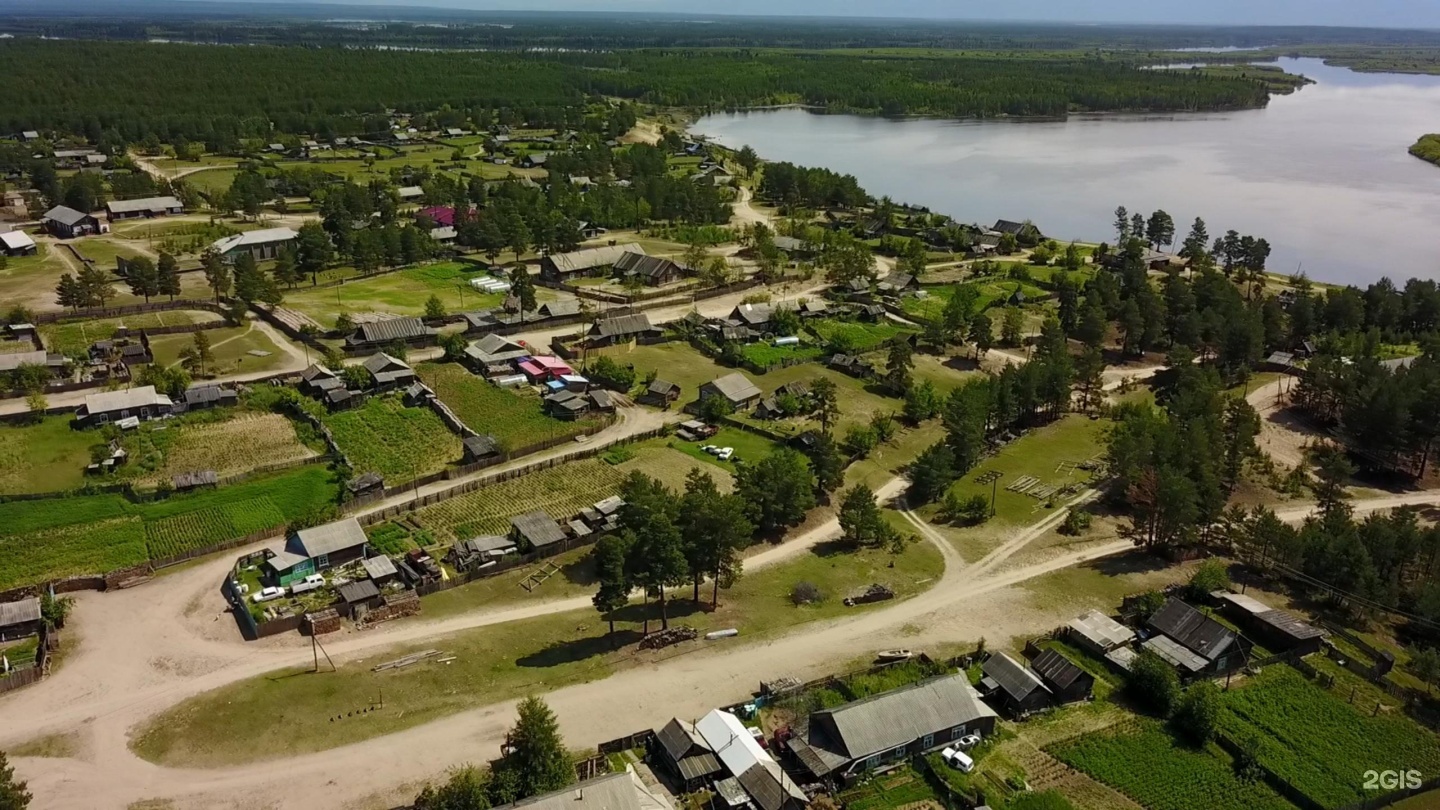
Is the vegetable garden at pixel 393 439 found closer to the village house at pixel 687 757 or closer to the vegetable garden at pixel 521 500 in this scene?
the vegetable garden at pixel 521 500

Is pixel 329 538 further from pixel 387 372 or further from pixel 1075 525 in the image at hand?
pixel 1075 525

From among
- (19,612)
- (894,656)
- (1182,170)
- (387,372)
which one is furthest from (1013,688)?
(1182,170)

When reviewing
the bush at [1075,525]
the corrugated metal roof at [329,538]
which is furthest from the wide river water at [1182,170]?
the corrugated metal roof at [329,538]

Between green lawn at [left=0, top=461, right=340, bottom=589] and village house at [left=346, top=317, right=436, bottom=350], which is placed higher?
village house at [left=346, top=317, right=436, bottom=350]

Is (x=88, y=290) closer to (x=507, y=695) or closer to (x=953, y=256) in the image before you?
(x=507, y=695)

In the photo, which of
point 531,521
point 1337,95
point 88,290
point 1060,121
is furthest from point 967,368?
point 1337,95

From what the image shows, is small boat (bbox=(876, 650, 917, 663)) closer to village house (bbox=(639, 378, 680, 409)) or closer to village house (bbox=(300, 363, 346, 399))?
village house (bbox=(639, 378, 680, 409))

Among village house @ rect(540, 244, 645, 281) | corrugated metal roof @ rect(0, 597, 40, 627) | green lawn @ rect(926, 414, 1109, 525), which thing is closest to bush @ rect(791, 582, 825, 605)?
green lawn @ rect(926, 414, 1109, 525)
